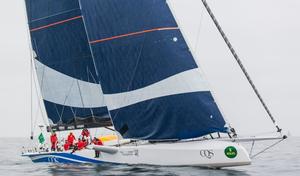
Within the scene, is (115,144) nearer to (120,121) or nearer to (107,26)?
(120,121)

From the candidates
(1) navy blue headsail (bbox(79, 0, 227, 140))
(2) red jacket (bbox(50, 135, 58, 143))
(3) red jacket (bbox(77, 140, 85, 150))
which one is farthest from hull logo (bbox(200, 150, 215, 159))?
(2) red jacket (bbox(50, 135, 58, 143))

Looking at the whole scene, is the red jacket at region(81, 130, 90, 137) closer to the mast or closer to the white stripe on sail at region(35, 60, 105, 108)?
the white stripe on sail at region(35, 60, 105, 108)

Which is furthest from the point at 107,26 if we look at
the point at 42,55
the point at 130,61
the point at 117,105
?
the point at 42,55

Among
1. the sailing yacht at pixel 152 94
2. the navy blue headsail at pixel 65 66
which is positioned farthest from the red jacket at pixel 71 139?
the navy blue headsail at pixel 65 66

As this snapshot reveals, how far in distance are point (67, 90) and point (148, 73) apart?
901cm

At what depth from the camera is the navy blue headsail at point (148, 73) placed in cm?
2498

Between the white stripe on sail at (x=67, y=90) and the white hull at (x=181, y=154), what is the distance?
21.7 ft

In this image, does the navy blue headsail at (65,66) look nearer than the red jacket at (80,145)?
No

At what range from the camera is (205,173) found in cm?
2317

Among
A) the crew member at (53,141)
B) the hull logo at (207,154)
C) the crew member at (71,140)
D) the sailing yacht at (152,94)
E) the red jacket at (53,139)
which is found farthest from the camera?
the red jacket at (53,139)

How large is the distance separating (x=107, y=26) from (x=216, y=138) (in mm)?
7470

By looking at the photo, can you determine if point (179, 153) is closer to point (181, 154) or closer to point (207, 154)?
point (181, 154)

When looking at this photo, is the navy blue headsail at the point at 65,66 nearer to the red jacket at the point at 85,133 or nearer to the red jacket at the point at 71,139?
the red jacket at the point at 85,133

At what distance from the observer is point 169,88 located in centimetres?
2542
